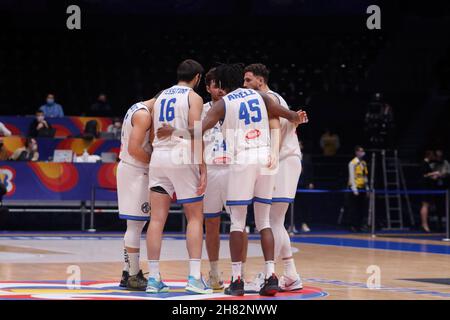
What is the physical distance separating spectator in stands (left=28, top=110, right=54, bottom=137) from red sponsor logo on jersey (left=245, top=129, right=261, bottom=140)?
1306 centimetres

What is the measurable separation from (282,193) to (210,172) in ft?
2.27

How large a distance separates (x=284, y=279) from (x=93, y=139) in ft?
40.3

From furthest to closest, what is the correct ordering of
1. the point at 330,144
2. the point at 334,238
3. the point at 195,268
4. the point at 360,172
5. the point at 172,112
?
the point at 330,144 → the point at 360,172 → the point at 334,238 → the point at 172,112 → the point at 195,268

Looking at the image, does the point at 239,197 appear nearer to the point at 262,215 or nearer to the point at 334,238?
the point at 262,215

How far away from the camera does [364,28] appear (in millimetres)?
25922

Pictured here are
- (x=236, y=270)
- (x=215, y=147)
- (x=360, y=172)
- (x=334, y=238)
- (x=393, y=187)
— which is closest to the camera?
(x=236, y=270)

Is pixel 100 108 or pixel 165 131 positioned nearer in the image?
pixel 165 131

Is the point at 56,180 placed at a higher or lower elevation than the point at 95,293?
higher

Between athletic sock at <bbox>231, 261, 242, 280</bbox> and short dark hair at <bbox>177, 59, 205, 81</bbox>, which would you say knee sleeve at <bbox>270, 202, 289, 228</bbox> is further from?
short dark hair at <bbox>177, 59, 205, 81</bbox>

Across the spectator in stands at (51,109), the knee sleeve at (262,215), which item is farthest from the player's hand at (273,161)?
the spectator in stands at (51,109)

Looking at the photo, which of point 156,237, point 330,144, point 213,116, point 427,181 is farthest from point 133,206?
point 330,144

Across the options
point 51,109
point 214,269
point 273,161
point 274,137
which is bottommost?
point 214,269

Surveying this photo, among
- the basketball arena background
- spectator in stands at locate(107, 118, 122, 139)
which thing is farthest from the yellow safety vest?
spectator in stands at locate(107, 118, 122, 139)

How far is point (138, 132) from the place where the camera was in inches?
326
